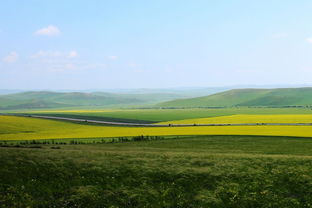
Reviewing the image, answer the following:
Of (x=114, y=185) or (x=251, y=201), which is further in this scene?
(x=114, y=185)

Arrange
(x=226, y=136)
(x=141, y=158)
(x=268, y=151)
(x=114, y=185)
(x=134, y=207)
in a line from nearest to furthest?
(x=134, y=207), (x=114, y=185), (x=141, y=158), (x=268, y=151), (x=226, y=136)

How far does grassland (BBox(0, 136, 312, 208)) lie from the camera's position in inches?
942

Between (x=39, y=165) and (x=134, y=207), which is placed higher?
(x=39, y=165)

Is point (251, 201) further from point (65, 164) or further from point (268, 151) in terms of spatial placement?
point (268, 151)

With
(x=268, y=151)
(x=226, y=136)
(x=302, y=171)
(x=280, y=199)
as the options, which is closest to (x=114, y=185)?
(x=280, y=199)

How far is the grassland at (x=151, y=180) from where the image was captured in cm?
2394

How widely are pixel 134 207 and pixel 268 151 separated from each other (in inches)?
1078

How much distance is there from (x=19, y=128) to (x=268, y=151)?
207ft

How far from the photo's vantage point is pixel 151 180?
91.0 feet

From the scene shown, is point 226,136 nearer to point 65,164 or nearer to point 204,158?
point 204,158

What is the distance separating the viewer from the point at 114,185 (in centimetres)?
2642

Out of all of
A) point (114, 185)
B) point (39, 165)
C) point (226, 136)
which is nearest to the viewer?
point (114, 185)

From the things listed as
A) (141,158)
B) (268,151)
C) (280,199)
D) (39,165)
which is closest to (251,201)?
(280,199)

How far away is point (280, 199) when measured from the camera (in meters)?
25.2
